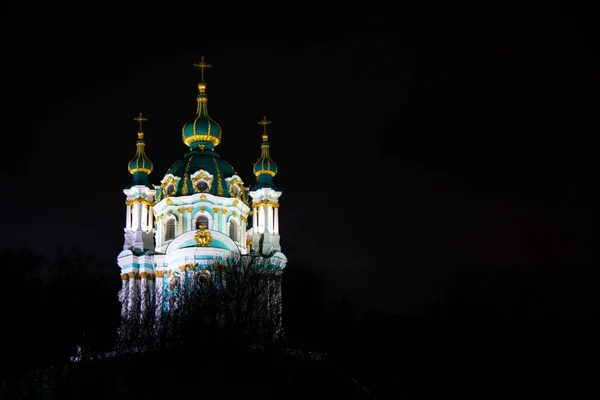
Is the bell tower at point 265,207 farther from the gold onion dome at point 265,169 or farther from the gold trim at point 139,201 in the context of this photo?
the gold trim at point 139,201

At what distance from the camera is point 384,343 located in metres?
47.0

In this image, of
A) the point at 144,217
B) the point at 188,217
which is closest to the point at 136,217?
the point at 144,217

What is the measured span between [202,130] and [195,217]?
5555 mm

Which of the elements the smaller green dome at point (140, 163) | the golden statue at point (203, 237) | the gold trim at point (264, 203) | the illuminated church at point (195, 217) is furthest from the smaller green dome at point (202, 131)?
the golden statue at point (203, 237)

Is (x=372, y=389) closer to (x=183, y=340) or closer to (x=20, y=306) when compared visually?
(x=183, y=340)

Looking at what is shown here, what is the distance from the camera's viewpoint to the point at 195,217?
57781mm

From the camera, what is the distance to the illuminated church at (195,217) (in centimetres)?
5559

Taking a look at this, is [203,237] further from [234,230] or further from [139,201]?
[139,201]

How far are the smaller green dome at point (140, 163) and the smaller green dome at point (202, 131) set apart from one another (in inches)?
90.5

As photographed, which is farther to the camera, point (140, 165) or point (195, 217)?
point (140, 165)

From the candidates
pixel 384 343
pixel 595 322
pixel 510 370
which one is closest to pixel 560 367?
pixel 510 370

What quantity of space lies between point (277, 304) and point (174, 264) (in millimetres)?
8857

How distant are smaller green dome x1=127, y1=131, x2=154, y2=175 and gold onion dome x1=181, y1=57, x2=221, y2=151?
90.5 inches

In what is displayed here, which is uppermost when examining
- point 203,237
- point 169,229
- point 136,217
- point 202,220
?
point 136,217
